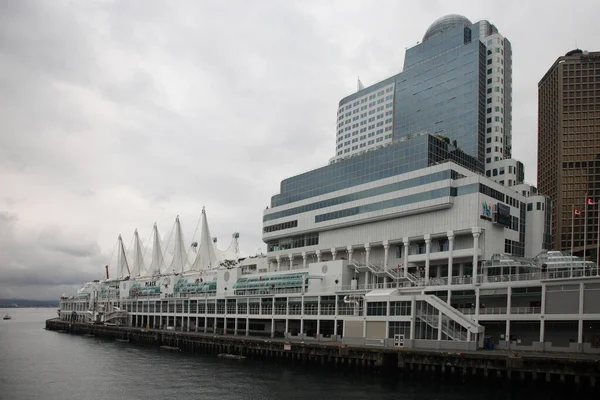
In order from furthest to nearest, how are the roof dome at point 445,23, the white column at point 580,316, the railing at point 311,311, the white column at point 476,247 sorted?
the roof dome at point 445,23 → the railing at point 311,311 → the white column at point 476,247 → the white column at point 580,316

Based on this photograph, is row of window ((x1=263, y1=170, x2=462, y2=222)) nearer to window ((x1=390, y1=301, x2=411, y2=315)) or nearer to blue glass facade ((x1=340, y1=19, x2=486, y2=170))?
window ((x1=390, y1=301, x2=411, y2=315))

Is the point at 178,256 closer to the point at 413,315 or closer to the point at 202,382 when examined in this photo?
the point at 202,382

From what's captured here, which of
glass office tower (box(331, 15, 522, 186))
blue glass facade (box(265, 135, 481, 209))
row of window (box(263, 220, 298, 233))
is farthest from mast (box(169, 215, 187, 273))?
glass office tower (box(331, 15, 522, 186))

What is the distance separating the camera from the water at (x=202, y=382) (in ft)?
202

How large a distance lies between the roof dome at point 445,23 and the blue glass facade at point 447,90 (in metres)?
1.23

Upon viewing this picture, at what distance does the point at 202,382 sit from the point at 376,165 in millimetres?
53914

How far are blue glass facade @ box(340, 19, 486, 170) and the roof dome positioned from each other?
1228mm

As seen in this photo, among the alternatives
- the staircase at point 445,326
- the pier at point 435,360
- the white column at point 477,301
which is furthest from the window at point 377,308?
the white column at point 477,301

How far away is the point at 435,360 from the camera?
71125 millimetres

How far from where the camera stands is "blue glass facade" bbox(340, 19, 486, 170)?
451 ft

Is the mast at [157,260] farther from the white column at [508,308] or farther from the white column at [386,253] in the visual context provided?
Answer: the white column at [508,308]

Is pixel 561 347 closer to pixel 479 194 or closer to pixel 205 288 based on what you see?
pixel 479 194

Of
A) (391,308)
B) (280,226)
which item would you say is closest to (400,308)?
(391,308)

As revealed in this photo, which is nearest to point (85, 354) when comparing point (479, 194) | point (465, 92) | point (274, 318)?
point (274, 318)
